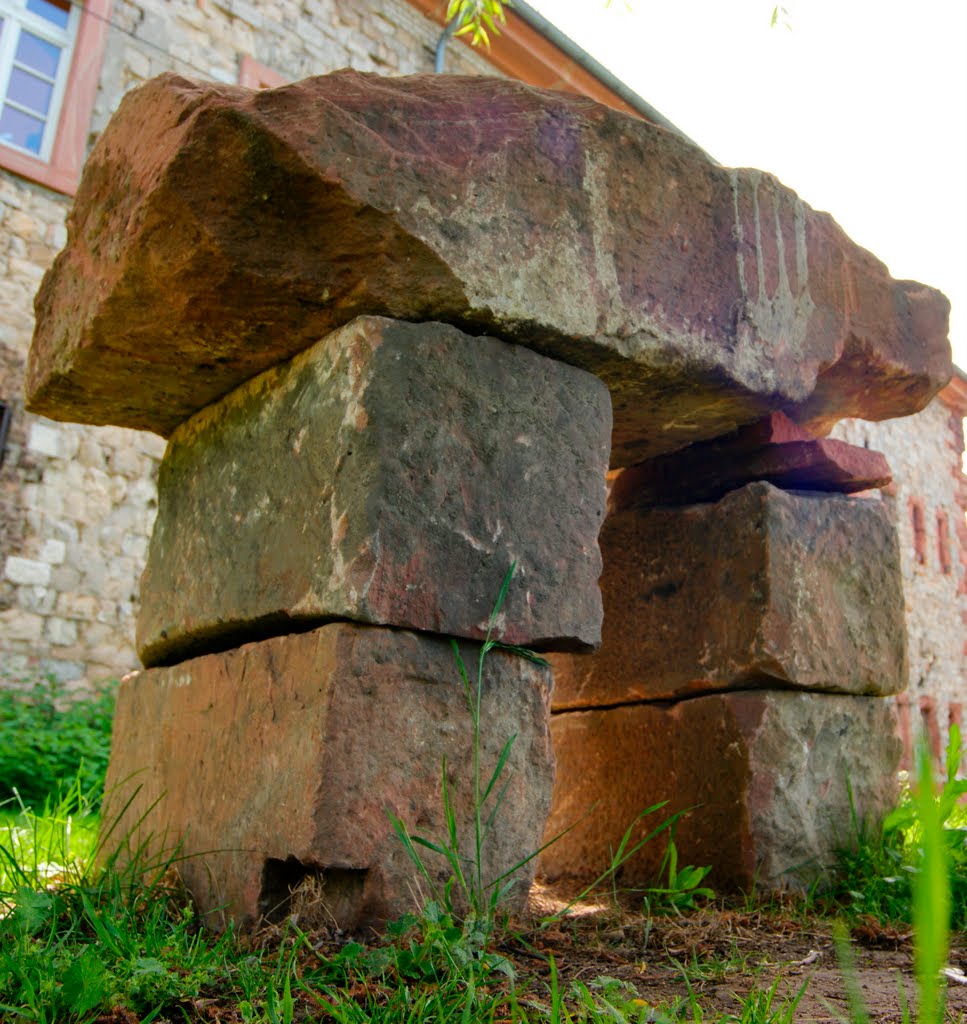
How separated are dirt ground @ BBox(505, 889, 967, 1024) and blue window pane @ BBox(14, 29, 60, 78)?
6.93 meters

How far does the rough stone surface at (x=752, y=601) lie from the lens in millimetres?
2576

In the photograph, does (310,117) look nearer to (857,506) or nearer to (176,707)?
(176,707)

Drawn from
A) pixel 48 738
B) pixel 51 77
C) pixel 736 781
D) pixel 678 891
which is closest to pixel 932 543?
pixel 48 738

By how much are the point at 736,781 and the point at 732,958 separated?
66cm

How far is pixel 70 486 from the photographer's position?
21.1 feet

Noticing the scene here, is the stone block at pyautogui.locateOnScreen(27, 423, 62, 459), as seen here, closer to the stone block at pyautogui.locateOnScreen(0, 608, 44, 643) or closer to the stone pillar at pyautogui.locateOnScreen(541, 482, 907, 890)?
the stone block at pyautogui.locateOnScreen(0, 608, 44, 643)

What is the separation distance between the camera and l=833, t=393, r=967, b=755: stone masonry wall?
11297 mm

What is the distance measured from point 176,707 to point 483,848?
827mm

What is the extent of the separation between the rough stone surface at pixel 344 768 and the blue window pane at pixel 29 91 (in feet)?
20.3

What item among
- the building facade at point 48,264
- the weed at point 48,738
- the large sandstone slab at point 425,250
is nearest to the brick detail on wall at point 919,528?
the building facade at point 48,264

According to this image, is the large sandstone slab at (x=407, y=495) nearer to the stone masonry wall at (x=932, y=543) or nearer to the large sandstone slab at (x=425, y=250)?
the large sandstone slab at (x=425, y=250)

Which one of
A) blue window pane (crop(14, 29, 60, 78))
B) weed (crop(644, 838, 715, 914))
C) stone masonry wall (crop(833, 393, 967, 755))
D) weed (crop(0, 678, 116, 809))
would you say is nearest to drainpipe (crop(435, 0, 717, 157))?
blue window pane (crop(14, 29, 60, 78))

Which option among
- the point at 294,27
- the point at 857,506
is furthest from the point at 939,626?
the point at 857,506

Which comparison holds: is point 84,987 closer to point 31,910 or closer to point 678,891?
point 31,910
